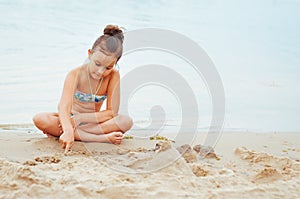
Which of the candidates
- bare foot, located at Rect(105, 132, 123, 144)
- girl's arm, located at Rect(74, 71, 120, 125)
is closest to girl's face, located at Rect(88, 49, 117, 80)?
girl's arm, located at Rect(74, 71, 120, 125)

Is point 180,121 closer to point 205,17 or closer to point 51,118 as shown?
point 51,118

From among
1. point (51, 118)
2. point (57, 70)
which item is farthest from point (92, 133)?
point (57, 70)

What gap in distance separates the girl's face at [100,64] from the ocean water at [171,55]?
3.27 ft

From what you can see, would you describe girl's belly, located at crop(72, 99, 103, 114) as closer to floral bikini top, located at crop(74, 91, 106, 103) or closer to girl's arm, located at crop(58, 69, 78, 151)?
floral bikini top, located at crop(74, 91, 106, 103)

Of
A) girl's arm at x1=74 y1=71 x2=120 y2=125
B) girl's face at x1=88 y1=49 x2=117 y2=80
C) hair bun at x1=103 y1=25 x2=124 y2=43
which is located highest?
hair bun at x1=103 y1=25 x2=124 y2=43

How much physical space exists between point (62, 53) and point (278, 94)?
354 cm

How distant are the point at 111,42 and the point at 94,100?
1.74 ft

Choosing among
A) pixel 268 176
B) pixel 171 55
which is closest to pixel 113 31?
pixel 268 176

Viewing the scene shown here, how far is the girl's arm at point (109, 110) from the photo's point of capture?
133 inches

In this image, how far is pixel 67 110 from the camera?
3123 mm

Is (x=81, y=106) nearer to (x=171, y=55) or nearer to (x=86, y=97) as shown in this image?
(x=86, y=97)

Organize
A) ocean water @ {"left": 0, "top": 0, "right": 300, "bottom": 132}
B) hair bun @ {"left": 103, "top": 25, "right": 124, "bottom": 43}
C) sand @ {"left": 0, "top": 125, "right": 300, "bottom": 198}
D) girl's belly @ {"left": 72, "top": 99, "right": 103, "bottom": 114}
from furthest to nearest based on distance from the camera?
ocean water @ {"left": 0, "top": 0, "right": 300, "bottom": 132} < girl's belly @ {"left": 72, "top": 99, "right": 103, "bottom": 114} < hair bun @ {"left": 103, "top": 25, "right": 124, "bottom": 43} < sand @ {"left": 0, "top": 125, "right": 300, "bottom": 198}

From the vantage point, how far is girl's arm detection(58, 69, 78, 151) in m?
2.91

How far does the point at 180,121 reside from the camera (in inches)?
165
